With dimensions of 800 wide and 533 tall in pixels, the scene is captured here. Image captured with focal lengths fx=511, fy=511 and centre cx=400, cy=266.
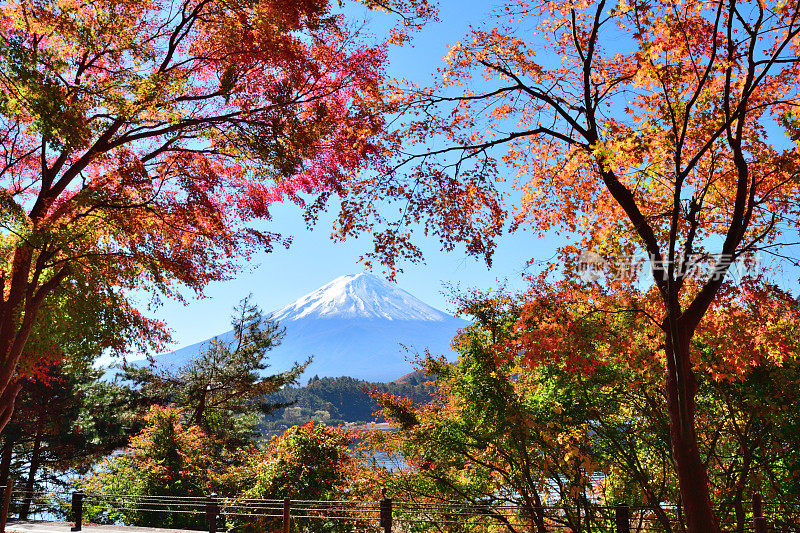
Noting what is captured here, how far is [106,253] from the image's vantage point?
27.0ft

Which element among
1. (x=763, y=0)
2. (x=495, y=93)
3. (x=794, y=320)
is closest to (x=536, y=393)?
(x=794, y=320)

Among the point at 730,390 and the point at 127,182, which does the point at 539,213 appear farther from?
the point at 127,182

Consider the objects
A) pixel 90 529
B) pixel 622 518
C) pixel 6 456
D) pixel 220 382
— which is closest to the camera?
pixel 622 518

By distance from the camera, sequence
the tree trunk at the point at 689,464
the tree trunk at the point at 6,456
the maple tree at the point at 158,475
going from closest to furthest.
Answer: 1. the tree trunk at the point at 689,464
2. the maple tree at the point at 158,475
3. the tree trunk at the point at 6,456

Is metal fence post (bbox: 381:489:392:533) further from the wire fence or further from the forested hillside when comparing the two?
the forested hillside

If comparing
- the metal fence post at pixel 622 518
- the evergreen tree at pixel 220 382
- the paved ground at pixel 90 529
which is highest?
the evergreen tree at pixel 220 382

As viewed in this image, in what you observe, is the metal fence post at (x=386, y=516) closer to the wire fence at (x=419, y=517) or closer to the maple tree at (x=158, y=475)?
the wire fence at (x=419, y=517)

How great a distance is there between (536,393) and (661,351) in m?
2.54

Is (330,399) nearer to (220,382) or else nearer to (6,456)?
(220,382)

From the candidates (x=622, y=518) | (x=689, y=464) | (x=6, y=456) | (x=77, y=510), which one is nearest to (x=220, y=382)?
(x=6, y=456)

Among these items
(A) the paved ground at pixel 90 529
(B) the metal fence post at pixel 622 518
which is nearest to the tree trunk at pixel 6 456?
(A) the paved ground at pixel 90 529

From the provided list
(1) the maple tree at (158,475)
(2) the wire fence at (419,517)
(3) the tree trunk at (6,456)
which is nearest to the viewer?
(2) the wire fence at (419,517)

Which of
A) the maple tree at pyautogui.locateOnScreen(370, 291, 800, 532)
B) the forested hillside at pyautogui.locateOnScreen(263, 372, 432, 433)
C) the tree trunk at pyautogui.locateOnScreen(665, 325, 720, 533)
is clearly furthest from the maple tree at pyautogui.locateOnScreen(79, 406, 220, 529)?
the forested hillside at pyautogui.locateOnScreen(263, 372, 432, 433)

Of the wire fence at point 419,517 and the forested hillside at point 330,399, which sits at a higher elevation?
the forested hillside at point 330,399
